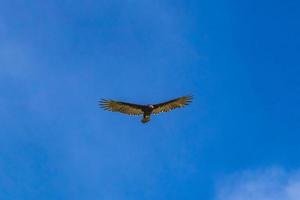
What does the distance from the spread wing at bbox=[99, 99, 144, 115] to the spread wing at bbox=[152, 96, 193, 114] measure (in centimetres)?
153

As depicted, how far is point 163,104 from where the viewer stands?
9306 centimetres

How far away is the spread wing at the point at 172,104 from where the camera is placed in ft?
305

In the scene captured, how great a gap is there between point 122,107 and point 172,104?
4.98 m

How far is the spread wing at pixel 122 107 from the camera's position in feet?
298

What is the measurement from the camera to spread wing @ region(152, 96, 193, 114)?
9281 cm

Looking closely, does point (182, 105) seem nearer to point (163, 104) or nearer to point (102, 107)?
point (163, 104)

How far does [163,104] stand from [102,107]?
6.45 meters

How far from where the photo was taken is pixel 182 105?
306ft

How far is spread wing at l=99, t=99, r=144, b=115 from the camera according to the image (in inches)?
3570

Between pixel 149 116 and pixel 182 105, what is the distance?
3.52 metres

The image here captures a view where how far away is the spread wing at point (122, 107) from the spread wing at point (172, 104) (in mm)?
1532

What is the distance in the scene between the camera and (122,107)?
92.2m

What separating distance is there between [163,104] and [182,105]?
1899 millimetres

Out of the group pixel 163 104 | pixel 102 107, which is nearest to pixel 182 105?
pixel 163 104
